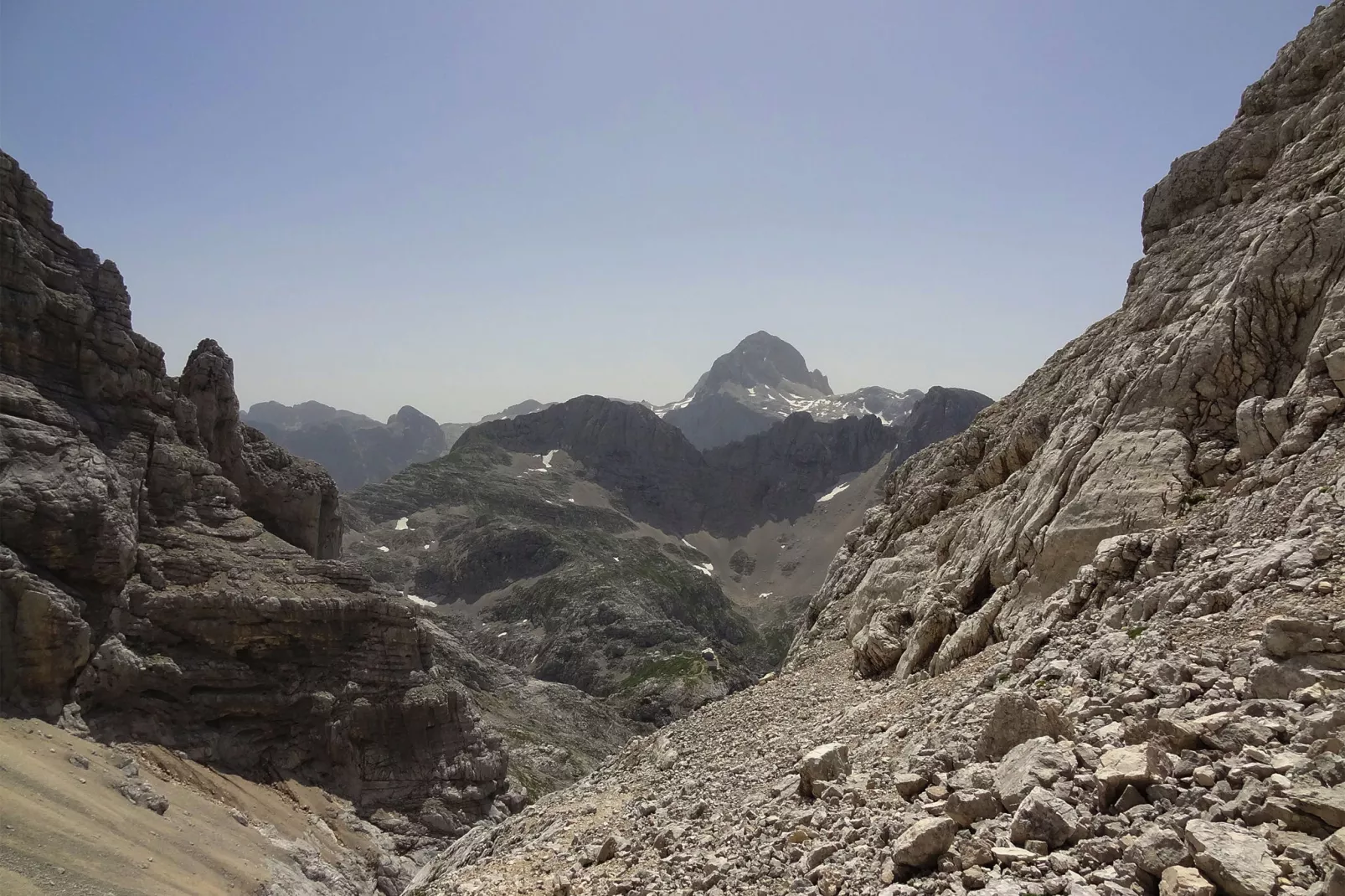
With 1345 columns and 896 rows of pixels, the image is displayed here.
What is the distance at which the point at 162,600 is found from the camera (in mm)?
51562

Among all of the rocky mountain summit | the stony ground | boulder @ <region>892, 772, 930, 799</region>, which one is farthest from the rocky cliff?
boulder @ <region>892, 772, 930, 799</region>

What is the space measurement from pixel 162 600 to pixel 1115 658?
5850 cm

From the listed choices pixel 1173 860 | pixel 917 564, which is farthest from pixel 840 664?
pixel 1173 860

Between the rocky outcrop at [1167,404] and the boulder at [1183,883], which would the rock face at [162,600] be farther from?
the boulder at [1183,883]

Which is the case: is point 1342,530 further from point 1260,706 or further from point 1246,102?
point 1246,102

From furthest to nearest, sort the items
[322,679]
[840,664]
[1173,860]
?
1. [322,679]
2. [840,664]
3. [1173,860]

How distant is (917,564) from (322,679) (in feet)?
152

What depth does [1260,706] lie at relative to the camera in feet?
31.1

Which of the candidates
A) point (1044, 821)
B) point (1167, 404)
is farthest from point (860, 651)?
point (1044, 821)

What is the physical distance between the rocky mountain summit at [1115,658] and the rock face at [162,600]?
27591 millimetres

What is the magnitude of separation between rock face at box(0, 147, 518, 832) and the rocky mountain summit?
27.6 meters

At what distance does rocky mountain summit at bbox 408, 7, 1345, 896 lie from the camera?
28.7 feet

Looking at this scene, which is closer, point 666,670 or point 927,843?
point 927,843

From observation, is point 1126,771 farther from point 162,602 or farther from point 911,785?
point 162,602
